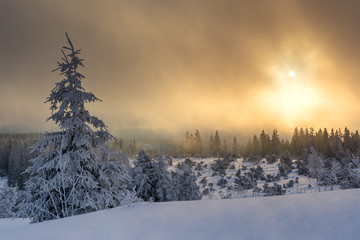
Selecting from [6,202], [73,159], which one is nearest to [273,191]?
[73,159]

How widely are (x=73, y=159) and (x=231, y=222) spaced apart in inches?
325

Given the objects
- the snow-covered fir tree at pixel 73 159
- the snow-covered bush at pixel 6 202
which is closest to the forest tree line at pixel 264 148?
the snow-covered bush at pixel 6 202

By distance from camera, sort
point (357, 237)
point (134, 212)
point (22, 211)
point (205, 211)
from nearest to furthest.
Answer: point (357, 237) < point (205, 211) < point (134, 212) < point (22, 211)

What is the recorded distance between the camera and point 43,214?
29.0 feet

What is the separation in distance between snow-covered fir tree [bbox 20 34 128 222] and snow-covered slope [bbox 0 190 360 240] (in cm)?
574

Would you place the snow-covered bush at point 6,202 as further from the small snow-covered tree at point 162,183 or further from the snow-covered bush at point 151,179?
the small snow-covered tree at point 162,183

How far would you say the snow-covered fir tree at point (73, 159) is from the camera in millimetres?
9008

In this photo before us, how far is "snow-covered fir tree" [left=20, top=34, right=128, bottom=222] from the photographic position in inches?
355

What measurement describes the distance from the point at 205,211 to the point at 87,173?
24.4 ft

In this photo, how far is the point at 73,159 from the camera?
9391 mm

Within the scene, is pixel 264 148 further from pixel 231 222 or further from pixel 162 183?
pixel 231 222

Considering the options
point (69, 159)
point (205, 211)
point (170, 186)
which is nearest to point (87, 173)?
point (69, 159)

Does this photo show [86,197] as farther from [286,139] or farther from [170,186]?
[286,139]

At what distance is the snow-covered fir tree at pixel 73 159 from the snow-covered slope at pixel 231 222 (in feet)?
18.8
